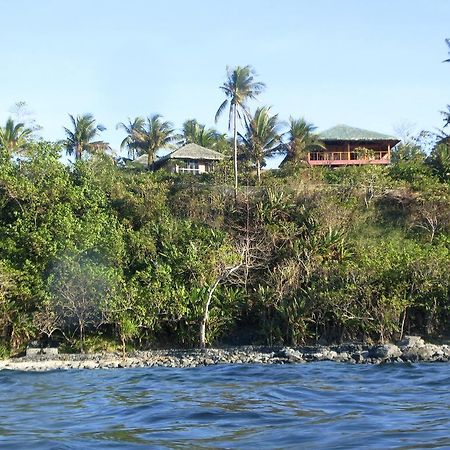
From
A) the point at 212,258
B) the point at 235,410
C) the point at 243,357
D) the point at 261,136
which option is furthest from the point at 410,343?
the point at 261,136

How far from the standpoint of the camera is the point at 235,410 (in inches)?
359

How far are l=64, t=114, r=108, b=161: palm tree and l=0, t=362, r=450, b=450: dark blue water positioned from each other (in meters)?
34.1

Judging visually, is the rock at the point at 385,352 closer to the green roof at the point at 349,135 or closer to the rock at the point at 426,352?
the rock at the point at 426,352

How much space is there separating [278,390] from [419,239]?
1924 centimetres

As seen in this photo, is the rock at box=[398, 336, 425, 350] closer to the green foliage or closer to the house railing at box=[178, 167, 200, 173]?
the green foliage

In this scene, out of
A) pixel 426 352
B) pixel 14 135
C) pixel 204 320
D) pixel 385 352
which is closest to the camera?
pixel 426 352

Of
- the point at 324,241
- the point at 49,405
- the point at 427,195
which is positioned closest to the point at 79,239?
the point at 324,241

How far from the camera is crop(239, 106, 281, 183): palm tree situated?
40688mm

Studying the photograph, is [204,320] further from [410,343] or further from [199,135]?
[199,135]

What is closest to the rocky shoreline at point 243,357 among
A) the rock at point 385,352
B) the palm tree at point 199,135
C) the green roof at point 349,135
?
the rock at point 385,352

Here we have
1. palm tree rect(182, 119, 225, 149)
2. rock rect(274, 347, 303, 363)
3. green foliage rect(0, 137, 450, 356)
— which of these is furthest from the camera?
palm tree rect(182, 119, 225, 149)

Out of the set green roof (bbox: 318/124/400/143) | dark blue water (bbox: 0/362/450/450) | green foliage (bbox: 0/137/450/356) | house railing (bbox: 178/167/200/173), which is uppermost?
green roof (bbox: 318/124/400/143)

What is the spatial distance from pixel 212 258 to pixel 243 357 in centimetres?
560

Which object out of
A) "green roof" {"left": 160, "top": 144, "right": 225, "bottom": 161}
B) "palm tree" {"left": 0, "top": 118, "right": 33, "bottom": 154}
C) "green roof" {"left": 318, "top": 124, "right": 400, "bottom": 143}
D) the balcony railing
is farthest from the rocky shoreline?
"green roof" {"left": 318, "top": 124, "right": 400, "bottom": 143}
